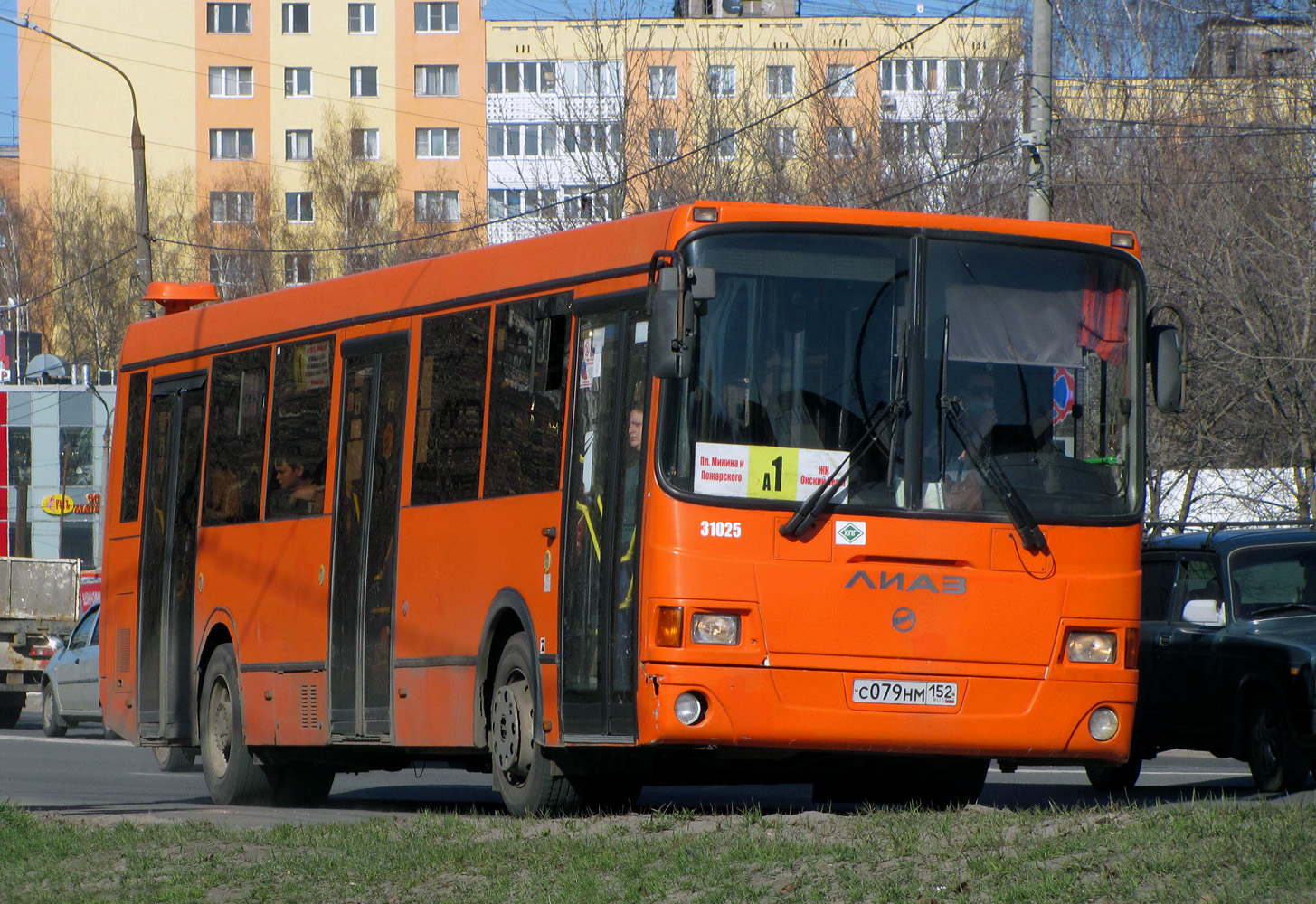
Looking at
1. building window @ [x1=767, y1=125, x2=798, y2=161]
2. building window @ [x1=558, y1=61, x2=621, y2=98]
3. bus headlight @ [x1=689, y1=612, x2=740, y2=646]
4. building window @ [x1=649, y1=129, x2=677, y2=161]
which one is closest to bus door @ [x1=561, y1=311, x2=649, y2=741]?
bus headlight @ [x1=689, y1=612, x2=740, y2=646]

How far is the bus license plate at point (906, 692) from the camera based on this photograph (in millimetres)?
9274

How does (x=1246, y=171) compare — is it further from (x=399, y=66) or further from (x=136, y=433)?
(x=399, y=66)

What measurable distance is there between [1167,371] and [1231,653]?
4.50 meters

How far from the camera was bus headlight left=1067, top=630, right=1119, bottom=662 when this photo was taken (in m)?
9.54

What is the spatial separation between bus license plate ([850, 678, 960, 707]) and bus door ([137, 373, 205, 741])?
662 cm

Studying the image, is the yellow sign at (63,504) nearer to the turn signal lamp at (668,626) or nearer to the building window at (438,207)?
the building window at (438,207)

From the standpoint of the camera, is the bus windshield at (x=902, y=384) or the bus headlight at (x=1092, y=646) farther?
the bus headlight at (x=1092, y=646)

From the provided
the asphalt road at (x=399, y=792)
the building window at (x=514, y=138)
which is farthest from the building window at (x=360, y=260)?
the asphalt road at (x=399, y=792)

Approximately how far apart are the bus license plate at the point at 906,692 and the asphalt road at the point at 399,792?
1318 mm

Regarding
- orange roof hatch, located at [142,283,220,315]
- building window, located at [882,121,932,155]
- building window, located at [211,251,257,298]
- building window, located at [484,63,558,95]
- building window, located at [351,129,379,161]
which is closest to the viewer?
orange roof hatch, located at [142,283,220,315]

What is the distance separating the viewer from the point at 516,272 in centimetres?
1092

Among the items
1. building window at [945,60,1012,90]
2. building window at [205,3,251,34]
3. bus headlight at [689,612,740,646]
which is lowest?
bus headlight at [689,612,740,646]

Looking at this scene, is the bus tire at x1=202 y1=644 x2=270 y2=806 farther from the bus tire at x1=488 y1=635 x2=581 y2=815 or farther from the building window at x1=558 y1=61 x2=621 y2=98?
the building window at x1=558 y1=61 x2=621 y2=98

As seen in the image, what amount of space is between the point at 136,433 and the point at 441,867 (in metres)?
8.28
